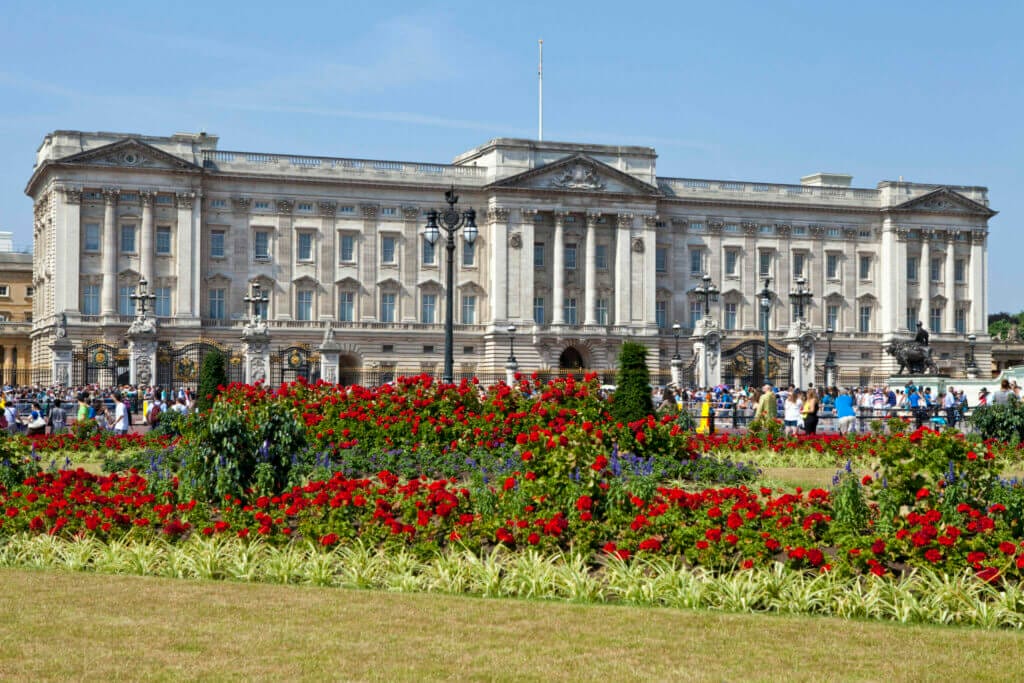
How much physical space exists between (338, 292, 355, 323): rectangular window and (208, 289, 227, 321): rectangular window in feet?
19.7

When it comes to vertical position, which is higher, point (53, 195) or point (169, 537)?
point (53, 195)

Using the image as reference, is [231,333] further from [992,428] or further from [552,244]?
[992,428]

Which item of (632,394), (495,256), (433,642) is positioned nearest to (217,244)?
(495,256)

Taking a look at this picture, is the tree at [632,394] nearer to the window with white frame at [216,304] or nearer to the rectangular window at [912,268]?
the window with white frame at [216,304]

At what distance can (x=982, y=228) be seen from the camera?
8281 cm

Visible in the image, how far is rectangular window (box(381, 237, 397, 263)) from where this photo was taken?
240ft

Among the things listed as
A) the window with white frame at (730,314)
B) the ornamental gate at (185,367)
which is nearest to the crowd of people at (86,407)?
the ornamental gate at (185,367)

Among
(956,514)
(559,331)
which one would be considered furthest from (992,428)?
(559,331)

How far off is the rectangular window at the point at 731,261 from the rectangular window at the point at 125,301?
32910 millimetres

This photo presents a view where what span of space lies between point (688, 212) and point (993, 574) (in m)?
67.9

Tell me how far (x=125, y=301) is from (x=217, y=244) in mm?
5550

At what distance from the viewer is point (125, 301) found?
67.9m

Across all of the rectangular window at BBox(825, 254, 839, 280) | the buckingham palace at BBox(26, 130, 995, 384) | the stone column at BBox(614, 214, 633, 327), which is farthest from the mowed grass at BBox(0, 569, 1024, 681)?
the rectangular window at BBox(825, 254, 839, 280)

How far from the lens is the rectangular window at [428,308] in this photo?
2911 inches
